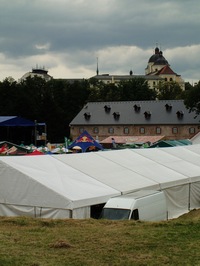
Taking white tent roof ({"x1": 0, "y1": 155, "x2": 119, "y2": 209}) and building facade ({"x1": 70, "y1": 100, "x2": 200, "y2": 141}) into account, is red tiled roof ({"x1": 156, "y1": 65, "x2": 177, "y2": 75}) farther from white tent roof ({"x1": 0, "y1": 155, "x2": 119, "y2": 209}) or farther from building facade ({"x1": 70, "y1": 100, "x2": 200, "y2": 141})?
white tent roof ({"x1": 0, "y1": 155, "x2": 119, "y2": 209})

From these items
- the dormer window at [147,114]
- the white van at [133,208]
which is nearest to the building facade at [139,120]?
the dormer window at [147,114]

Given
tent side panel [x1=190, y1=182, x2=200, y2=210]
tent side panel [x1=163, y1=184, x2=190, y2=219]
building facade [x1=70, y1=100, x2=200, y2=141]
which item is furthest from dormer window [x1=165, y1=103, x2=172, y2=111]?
tent side panel [x1=163, y1=184, x2=190, y2=219]

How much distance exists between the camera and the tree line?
89562 millimetres

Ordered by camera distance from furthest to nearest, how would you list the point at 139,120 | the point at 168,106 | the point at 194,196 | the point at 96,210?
1. the point at 139,120
2. the point at 168,106
3. the point at 194,196
4. the point at 96,210

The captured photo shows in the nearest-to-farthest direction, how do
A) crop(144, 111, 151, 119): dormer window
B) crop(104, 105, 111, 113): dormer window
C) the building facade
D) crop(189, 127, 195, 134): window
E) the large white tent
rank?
the large white tent < crop(189, 127, 195, 134): window < the building facade < crop(144, 111, 151, 119): dormer window < crop(104, 105, 111, 113): dormer window

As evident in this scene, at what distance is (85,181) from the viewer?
56.8ft

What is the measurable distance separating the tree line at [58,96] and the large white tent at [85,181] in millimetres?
61693

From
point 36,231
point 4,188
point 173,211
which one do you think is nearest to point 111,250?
point 36,231

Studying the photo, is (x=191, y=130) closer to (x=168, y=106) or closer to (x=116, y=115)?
(x=168, y=106)

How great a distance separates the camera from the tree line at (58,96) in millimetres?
89562

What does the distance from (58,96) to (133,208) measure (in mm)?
92657

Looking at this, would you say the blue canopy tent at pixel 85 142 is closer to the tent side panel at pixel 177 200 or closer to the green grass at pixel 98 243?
the tent side panel at pixel 177 200

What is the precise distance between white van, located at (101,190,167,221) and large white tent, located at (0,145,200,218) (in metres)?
0.93

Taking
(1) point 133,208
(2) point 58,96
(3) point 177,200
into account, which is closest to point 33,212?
(1) point 133,208
